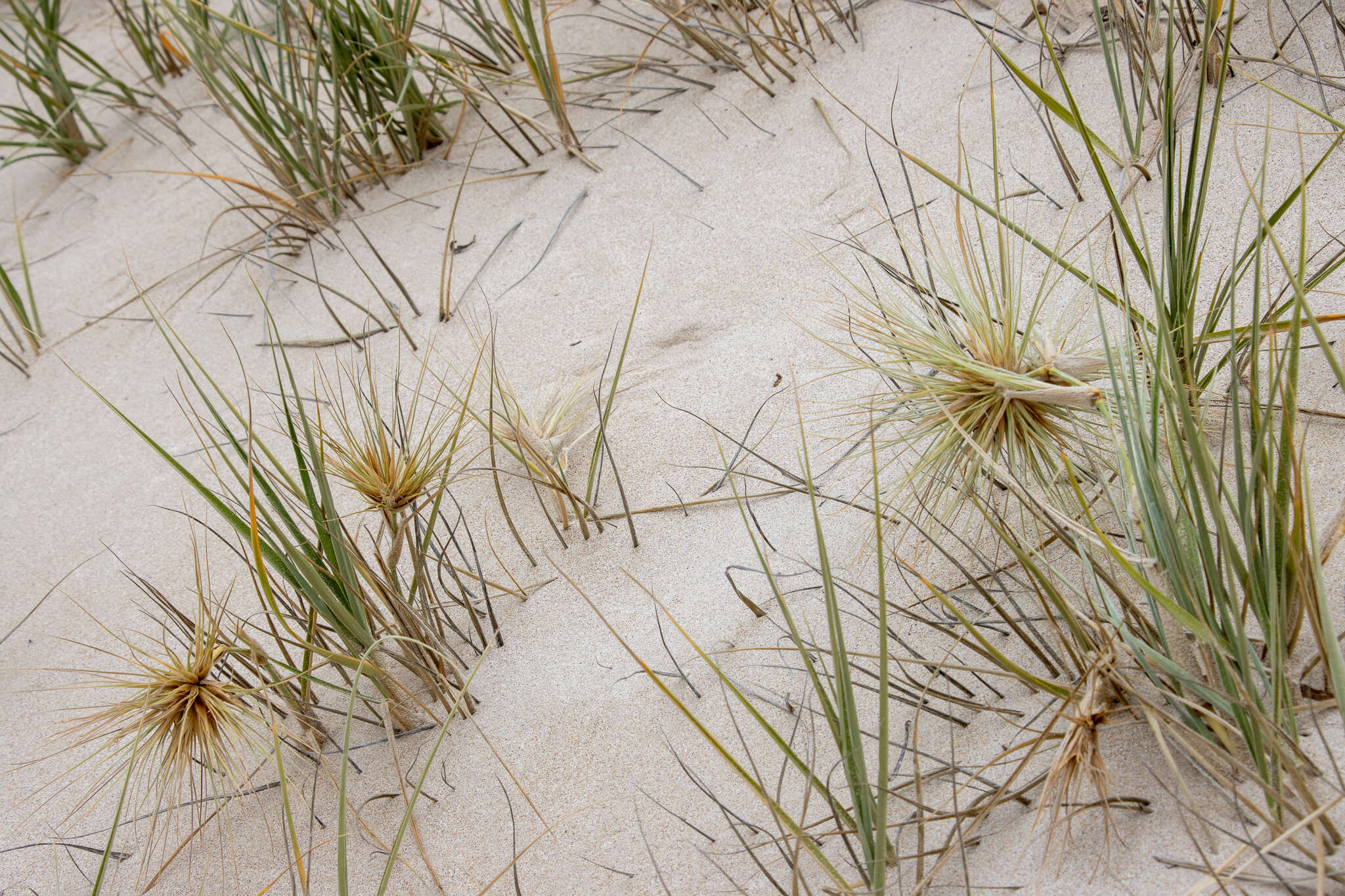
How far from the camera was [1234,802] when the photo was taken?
802 mm

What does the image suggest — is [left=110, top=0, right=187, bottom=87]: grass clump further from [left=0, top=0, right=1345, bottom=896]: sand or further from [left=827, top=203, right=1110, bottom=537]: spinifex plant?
[left=827, top=203, right=1110, bottom=537]: spinifex plant

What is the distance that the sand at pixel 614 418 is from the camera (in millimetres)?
1060

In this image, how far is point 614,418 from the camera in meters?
1.49

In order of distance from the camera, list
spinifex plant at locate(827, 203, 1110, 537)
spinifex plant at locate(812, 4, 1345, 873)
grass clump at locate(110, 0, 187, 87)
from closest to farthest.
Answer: spinifex plant at locate(812, 4, 1345, 873) → spinifex plant at locate(827, 203, 1110, 537) → grass clump at locate(110, 0, 187, 87)

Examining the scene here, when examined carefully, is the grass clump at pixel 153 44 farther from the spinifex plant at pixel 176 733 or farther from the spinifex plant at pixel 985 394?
the spinifex plant at pixel 985 394

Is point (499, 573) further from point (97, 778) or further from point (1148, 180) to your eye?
point (1148, 180)

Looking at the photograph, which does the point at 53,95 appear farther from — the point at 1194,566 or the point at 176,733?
the point at 1194,566

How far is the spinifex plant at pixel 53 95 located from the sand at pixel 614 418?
88 mm

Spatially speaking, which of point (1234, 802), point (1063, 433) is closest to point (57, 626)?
point (1063, 433)

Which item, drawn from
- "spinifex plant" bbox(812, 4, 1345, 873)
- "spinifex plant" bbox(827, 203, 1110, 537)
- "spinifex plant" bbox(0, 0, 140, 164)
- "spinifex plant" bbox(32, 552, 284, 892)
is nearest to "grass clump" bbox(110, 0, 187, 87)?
"spinifex plant" bbox(0, 0, 140, 164)

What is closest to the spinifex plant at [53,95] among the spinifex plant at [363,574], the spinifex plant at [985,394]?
the spinifex plant at [363,574]

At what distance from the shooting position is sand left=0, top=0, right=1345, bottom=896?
3.48 feet

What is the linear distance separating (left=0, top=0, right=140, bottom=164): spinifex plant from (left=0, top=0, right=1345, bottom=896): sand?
0.09m

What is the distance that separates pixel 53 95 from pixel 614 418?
1974 mm
